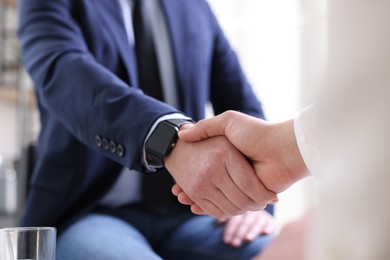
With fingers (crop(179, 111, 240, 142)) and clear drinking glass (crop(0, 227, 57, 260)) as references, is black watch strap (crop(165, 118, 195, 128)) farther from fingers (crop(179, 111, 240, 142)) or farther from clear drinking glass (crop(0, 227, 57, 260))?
clear drinking glass (crop(0, 227, 57, 260))

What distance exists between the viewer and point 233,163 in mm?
875

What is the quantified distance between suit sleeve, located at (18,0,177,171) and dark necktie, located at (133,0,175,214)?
5.1 inches

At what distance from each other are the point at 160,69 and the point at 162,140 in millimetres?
362

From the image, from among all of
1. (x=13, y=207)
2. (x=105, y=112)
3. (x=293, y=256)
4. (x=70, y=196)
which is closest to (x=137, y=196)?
(x=70, y=196)

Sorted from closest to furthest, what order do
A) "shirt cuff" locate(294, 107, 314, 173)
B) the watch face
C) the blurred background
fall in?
"shirt cuff" locate(294, 107, 314, 173)
the watch face
the blurred background

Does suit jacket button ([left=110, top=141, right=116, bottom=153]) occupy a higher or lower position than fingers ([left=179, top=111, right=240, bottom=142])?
lower

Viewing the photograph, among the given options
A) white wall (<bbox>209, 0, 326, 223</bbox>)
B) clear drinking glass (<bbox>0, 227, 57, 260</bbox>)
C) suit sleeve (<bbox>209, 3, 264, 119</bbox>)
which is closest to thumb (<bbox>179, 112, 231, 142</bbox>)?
clear drinking glass (<bbox>0, 227, 57, 260</bbox>)

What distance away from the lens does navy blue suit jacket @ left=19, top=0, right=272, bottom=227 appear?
1.01 m

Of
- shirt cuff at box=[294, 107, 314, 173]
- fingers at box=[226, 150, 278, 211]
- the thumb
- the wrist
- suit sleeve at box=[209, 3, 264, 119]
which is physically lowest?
suit sleeve at box=[209, 3, 264, 119]

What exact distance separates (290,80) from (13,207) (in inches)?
54.2

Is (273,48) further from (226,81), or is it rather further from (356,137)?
(356,137)

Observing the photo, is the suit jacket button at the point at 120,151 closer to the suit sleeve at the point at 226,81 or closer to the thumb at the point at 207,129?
the thumb at the point at 207,129

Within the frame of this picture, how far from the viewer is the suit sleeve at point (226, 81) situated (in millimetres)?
1422

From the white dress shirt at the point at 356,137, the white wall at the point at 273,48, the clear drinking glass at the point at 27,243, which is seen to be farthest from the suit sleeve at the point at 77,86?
the white wall at the point at 273,48
